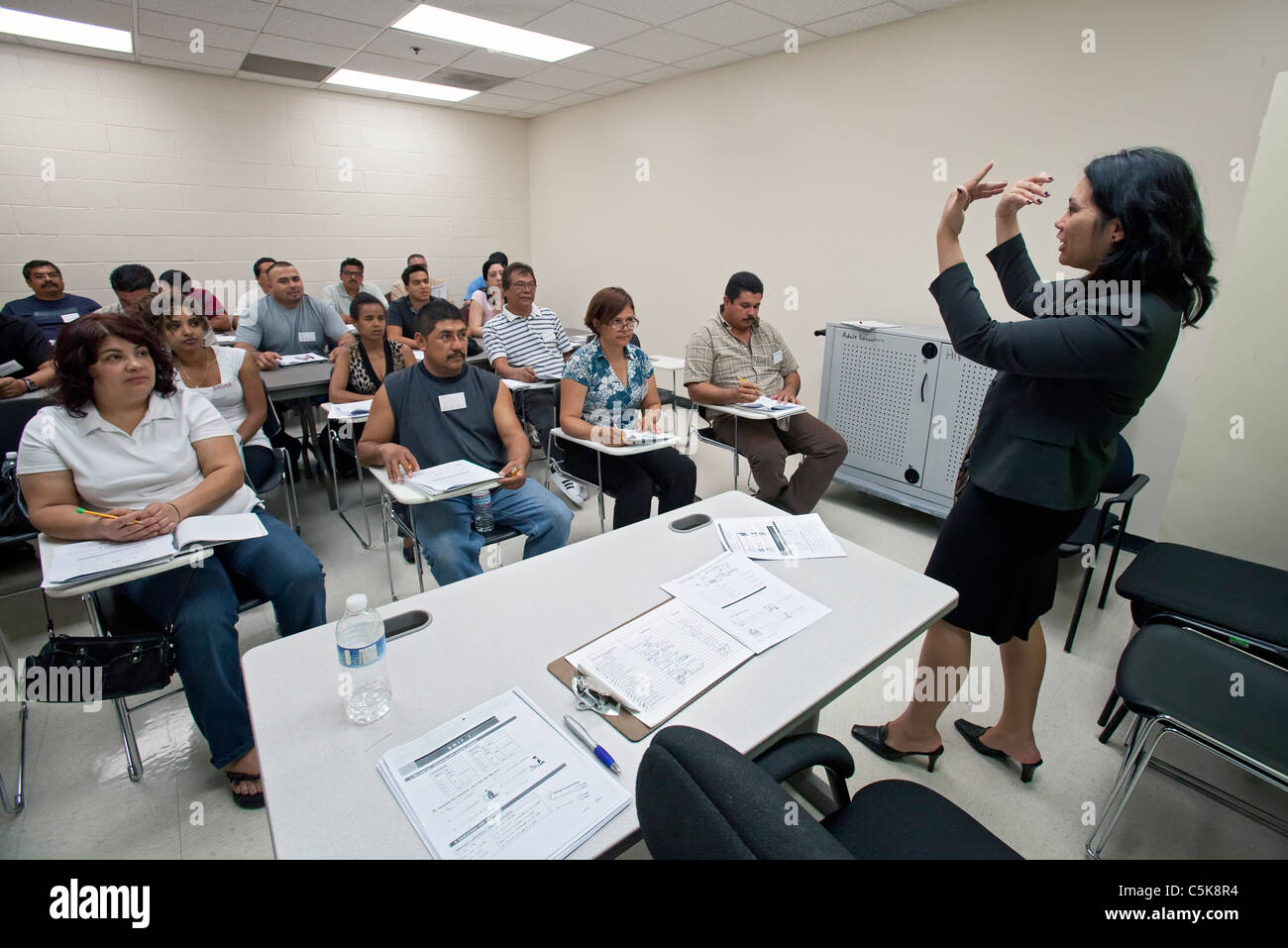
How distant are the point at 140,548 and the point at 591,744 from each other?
140cm

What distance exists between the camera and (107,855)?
5.25ft

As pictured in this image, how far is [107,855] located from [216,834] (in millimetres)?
248

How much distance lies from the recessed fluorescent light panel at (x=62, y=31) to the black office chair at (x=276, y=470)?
3.09 metres

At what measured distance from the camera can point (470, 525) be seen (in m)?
2.32

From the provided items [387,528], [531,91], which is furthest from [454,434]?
[531,91]

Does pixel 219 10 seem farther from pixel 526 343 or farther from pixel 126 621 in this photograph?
pixel 126 621

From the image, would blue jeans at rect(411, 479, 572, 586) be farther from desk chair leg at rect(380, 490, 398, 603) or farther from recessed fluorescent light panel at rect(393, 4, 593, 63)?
recessed fluorescent light panel at rect(393, 4, 593, 63)

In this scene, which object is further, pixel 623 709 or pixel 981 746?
pixel 981 746

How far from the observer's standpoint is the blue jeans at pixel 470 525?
7.11 ft

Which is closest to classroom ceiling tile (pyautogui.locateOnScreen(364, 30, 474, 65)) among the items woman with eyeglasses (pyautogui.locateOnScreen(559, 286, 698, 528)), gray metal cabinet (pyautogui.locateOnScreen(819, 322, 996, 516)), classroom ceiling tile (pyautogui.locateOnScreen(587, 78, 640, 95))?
classroom ceiling tile (pyautogui.locateOnScreen(587, 78, 640, 95))

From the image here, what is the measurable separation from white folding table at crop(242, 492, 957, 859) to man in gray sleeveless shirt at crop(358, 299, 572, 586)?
2.60ft

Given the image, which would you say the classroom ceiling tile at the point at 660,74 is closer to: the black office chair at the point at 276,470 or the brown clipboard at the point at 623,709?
the black office chair at the point at 276,470

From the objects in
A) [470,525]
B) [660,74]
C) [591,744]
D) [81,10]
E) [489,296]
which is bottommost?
[470,525]
